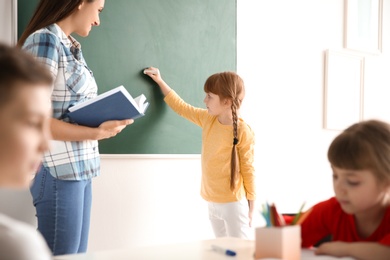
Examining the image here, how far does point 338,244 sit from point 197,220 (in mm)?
1812

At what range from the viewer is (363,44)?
13.0ft

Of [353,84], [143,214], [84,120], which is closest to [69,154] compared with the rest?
[84,120]

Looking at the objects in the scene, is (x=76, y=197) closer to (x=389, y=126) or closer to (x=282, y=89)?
(x=389, y=126)

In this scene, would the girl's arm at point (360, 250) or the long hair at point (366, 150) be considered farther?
the long hair at point (366, 150)

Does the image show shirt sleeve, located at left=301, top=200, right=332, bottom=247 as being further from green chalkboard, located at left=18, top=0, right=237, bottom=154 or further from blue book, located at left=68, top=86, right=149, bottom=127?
green chalkboard, located at left=18, top=0, right=237, bottom=154

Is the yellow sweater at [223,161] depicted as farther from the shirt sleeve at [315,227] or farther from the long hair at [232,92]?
the shirt sleeve at [315,227]

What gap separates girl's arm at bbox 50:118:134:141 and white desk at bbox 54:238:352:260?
62 cm

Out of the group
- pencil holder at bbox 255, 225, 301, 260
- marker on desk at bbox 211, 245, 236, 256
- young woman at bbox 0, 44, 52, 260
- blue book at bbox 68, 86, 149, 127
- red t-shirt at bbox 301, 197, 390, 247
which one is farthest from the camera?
blue book at bbox 68, 86, 149, 127

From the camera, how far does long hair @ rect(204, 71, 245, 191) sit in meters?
2.67

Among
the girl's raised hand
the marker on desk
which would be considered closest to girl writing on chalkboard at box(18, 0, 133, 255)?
the marker on desk

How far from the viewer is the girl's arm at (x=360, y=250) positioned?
125 cm

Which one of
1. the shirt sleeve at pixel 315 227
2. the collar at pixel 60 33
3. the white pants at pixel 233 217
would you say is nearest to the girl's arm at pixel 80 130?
the collar at pixel 60 33

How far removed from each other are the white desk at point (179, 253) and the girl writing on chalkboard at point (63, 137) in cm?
55

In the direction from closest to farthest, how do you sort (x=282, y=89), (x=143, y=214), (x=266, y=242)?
(x=266, y=242) < (x=143, y=214) < (x=282, y=89)
